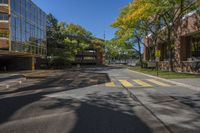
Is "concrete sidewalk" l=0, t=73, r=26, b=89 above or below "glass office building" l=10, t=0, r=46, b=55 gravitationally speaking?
below

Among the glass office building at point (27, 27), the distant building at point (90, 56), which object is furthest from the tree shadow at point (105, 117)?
the distant building at point (90, 56)

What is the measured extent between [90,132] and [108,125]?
0.81 m

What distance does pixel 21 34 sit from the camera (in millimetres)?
44875

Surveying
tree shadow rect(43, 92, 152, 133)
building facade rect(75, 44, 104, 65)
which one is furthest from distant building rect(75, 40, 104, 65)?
tree shadow rect(43, 92, 152, 133)

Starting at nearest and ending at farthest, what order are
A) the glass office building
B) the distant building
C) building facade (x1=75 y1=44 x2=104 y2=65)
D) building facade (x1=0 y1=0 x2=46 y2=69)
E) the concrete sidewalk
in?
the concrete sidewalk < building facade (x1=0 y1=0 x2=46 y2=69) < the glass office building < the distant building < building facade (x1=75 y1=44 x2=104 y2=65)

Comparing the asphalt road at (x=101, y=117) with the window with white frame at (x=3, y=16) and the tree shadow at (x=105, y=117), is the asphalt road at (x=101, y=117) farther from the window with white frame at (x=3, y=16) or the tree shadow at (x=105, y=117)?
the window with white frame at (x=3, y=16)

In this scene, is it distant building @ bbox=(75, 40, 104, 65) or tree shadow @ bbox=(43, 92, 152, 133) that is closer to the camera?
tree shadow @ bbox=(43, 92, 152, 133)

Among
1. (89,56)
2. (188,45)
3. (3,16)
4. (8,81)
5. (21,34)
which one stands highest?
(3,16)

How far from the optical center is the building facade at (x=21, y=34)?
40.1 m

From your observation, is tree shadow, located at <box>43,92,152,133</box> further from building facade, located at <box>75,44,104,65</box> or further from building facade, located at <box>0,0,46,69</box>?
building facade, located at <box>75,44,104,65</box>

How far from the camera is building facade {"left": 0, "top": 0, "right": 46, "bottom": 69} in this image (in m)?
40.1

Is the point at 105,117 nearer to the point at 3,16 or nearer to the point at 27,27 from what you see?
the point at 3,16

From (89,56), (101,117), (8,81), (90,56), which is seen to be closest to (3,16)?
(8,81)

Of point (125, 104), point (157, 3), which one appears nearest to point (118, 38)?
point (157, 3)
